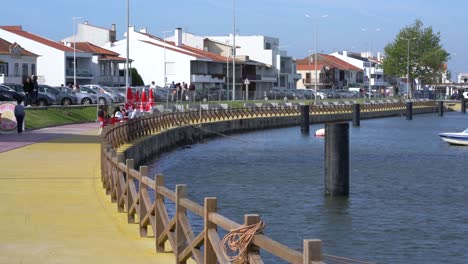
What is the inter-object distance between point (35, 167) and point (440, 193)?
13.2 m

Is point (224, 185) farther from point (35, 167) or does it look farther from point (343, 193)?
point (35, 167)

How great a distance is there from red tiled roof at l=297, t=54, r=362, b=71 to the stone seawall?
222 ft

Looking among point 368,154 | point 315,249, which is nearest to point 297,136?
point 368,154

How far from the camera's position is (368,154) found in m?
50.6

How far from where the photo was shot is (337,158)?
A: 27.5 metres

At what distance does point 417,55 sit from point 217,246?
523ft

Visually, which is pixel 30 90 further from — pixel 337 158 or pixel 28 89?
pixel 337 158

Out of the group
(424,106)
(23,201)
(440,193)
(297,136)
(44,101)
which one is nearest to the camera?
(23,201)

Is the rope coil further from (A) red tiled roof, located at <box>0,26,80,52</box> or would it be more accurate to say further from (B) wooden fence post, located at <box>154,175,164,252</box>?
(A) red tiled roof, located at <box>0,26,80,52</box>

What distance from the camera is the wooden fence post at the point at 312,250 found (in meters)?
7.62

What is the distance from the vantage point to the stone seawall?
39969mm

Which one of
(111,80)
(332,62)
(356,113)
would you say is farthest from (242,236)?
(332,62)

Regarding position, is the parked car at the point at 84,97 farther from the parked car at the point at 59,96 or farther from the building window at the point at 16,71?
the building window at the point at 16,71

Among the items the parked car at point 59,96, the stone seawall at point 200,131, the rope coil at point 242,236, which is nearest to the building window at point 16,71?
the stone seawall at point 200,131
